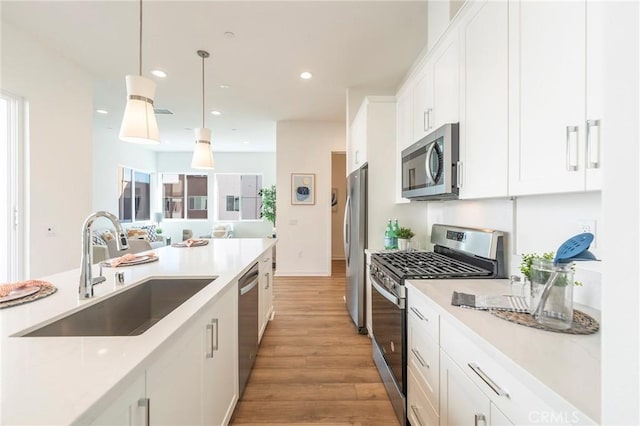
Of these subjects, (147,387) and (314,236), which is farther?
(314,236)

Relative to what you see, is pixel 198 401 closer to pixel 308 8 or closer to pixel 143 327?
pixel 143 327

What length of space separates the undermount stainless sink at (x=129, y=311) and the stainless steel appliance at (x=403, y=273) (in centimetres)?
108

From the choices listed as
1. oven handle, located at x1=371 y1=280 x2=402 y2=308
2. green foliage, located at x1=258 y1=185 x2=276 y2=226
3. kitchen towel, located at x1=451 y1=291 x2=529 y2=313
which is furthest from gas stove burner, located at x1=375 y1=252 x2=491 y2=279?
green foliage, located at x1=258 y1=185 x2=276 y2=226

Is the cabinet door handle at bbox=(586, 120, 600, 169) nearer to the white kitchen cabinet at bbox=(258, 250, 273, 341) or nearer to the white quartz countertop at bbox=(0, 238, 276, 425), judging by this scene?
the white quartz countertop at bbox=(0, 238, 276, 425)

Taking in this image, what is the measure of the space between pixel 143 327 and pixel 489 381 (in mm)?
1620

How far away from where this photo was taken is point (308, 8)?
224 cm

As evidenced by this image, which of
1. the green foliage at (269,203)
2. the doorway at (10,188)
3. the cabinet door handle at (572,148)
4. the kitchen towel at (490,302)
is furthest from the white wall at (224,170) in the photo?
the cabinet door handle at (572,148)

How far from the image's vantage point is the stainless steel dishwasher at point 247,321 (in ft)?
5.64

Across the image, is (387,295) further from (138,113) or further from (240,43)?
(240,43)

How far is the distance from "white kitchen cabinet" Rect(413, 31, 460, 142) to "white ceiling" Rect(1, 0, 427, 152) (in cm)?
72

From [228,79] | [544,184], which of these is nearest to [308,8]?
[228,79]

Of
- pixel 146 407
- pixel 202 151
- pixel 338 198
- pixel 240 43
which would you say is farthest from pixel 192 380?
pixel 338 198

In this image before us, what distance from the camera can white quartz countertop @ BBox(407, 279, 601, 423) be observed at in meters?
0.59

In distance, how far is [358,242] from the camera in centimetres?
275
